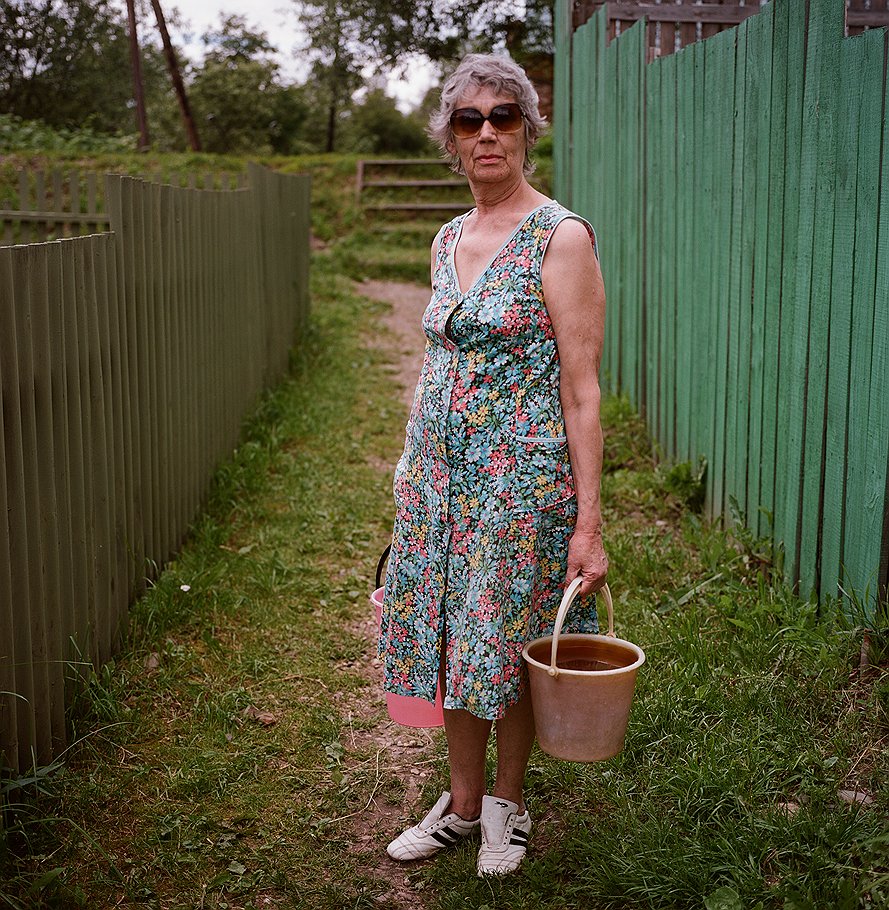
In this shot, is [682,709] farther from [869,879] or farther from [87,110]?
[87,110]

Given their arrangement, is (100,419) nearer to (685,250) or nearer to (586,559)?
(586,559)

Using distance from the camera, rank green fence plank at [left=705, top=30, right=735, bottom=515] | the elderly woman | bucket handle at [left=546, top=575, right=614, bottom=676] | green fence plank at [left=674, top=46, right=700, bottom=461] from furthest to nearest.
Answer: green fence plank at [left=674, top=46, right=700, bottom=461]
green fence plank at [left=705, top=30, right=735, bottom=515]
the elderly woman
bucket handle at [left=546, top=575, right=614, bottom=676]

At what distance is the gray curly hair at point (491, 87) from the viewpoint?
111 inches

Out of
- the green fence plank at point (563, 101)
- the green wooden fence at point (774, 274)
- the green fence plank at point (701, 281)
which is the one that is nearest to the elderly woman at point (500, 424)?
the green wooden fence at point (774, 274)

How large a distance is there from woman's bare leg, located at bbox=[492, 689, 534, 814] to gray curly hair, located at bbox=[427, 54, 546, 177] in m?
1.52

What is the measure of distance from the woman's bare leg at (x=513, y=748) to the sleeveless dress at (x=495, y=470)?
131 mm

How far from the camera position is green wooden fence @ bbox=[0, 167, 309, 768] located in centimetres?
326

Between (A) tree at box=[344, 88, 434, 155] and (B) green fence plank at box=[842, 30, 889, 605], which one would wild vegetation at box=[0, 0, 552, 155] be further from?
(B) green fence plank at box=[842, 30, 889, 605]

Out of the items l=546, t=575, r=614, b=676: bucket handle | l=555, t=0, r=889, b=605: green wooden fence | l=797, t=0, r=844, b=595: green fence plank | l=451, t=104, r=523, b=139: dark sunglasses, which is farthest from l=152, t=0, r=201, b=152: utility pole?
l=546, t=575, r=614, b=676: bucket handle

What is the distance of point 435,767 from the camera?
3.68 m

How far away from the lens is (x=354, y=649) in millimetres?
4602

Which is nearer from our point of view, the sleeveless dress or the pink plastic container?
the sleeveless dress

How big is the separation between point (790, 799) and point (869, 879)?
1.54 ft

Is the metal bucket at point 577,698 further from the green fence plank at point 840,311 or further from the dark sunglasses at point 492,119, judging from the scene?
the green fence plank at point 840,311
